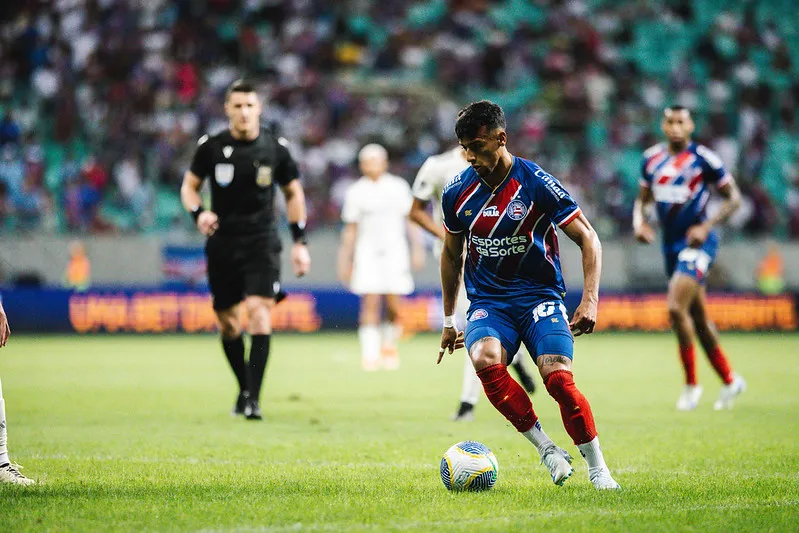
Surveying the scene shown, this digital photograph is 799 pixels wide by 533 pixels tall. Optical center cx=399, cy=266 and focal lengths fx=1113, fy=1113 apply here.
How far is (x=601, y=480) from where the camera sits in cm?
573

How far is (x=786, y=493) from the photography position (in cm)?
566

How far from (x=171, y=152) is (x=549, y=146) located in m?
8.12

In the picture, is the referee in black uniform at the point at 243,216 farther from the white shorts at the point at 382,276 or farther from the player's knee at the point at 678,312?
the white shorts at the point at 382,276

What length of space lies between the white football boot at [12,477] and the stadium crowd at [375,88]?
16.1 m

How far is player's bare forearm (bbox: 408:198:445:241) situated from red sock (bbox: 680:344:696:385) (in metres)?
2.64

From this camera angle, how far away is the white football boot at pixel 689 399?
10.0m

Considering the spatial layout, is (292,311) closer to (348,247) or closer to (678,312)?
(348,247)

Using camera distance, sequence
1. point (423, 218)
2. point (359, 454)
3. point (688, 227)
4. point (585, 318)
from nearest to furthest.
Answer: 1. point (585, 318)
2. point (359, 454)
3. point (423, 218)
4. point (688, 227)

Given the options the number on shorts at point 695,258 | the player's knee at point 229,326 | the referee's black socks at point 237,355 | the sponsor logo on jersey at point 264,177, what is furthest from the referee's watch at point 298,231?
the number on shorts at point 695,258

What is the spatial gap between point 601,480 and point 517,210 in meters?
1.47

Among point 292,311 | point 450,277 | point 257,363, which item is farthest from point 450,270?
point 292,311

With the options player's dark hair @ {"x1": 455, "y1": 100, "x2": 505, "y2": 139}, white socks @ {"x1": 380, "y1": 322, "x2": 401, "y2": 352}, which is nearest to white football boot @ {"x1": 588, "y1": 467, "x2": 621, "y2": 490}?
player's dark hair @ {"x1": 455, "y1": 100, "x2": 505, "y2": 139}

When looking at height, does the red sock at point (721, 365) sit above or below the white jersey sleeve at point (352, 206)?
below

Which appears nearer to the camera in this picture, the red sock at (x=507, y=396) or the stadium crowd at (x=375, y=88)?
the red sock at (x=507, y=396)
